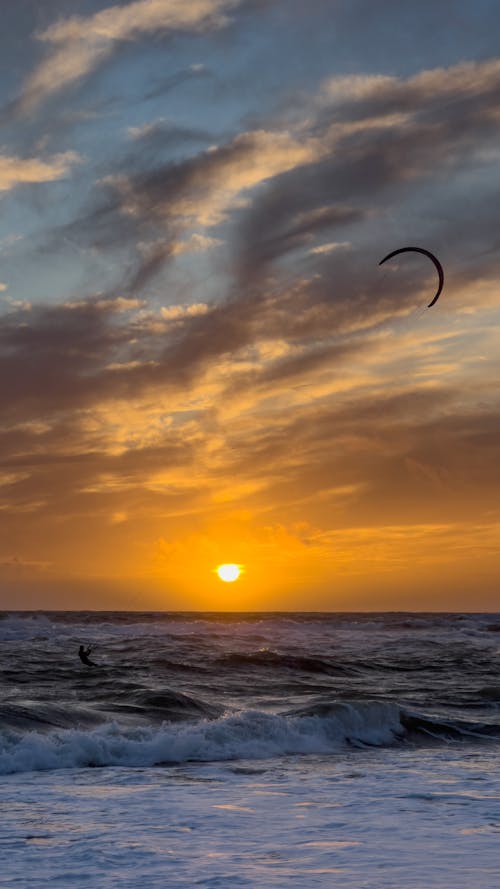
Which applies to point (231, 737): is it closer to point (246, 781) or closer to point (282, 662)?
point (246, 781)

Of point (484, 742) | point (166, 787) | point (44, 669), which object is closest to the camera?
point (166, 787)

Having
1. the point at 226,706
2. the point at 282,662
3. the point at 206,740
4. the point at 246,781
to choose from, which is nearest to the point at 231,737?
the point at 206,740

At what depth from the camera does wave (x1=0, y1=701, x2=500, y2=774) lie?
1420 centimetres

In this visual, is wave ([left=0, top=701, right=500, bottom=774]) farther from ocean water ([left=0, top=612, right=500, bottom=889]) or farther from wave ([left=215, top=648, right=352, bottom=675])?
wave ([left=215, top=648, right=352, bottom=675])

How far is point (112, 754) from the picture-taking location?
14586mm

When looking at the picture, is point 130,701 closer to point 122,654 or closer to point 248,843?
point 248,843

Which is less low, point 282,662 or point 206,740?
point 206,740

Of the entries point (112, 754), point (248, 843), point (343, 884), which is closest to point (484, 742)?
point (112, 754)

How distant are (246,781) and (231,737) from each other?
10.9ft

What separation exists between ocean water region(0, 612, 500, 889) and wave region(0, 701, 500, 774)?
39mm

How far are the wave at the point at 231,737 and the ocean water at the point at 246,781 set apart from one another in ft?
0.13

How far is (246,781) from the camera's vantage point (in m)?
12.6

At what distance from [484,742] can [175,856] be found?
10102 millimetres

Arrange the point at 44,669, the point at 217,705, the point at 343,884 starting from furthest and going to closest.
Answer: the point at 44,669 < the point at 217,705 < the point at 343,884
